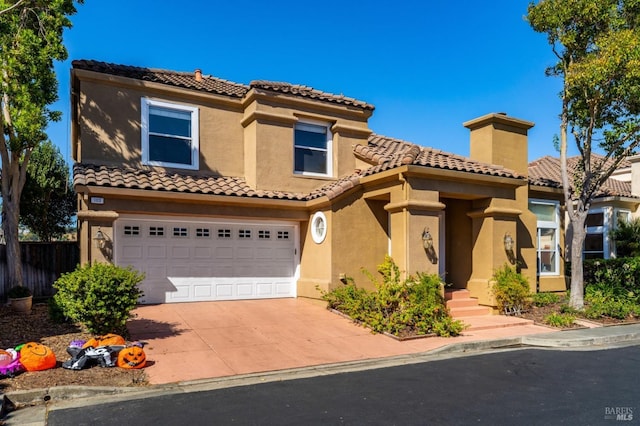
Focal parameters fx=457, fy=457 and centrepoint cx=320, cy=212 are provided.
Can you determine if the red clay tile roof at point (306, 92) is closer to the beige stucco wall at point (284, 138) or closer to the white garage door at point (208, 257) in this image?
the beige stucco wall at point (284, 138)

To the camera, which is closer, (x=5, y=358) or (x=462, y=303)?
(x=5, y=358)

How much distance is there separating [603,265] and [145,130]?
15640 millimetres

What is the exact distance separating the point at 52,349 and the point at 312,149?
9.36 metres

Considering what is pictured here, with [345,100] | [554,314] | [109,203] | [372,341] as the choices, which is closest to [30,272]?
[109,203]

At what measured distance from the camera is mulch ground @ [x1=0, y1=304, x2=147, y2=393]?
21.4 ft

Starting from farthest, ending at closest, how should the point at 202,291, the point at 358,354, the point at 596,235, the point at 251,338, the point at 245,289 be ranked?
the point at 596,235 → the point at 245,289 → the point at 202,291 → the point at 251,338 → the point at 358,354

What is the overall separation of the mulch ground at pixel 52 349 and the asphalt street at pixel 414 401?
86cm

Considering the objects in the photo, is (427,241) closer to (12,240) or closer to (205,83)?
(205,83)

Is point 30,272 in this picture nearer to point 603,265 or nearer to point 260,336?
point 260,336

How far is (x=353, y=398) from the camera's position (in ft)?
20.6

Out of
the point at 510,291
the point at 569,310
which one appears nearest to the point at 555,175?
the point at 569,310

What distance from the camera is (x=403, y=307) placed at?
10.8 m

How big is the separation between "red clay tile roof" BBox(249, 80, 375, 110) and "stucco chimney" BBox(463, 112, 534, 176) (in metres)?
3.59

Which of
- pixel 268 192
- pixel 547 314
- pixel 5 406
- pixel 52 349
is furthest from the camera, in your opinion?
pixel 268 192
